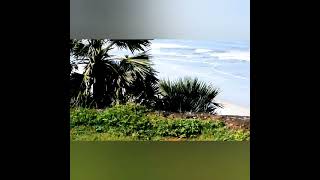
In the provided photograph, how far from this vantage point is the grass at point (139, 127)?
4.17 m

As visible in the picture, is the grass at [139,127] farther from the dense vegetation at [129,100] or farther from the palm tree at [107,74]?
the palm tree at [107,74]

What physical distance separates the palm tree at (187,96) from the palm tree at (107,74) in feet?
0.54

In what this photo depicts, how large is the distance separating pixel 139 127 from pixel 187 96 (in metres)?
0.56

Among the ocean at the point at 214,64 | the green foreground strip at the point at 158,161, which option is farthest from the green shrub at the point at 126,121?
the ocean at the point at 214,64

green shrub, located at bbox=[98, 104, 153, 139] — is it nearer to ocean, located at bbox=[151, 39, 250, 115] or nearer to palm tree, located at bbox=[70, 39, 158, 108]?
palm tree, located at bbox=[70, 39, 158, 108]

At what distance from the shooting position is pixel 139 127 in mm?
4199

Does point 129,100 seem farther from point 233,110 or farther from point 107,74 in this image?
point 233,110

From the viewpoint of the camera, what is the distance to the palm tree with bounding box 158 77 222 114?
163 inches

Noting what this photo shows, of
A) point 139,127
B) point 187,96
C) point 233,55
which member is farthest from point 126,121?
point 233,55

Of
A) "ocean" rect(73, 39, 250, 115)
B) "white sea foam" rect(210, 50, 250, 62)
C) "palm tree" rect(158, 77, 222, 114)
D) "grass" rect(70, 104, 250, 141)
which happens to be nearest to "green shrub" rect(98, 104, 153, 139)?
"grass" rect(70, 104, 250, 141)
